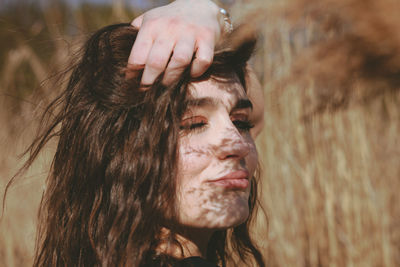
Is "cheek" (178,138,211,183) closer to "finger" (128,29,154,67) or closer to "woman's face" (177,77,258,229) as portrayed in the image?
"woman's face" (177,77,258,229)

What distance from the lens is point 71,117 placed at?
3.50 ft

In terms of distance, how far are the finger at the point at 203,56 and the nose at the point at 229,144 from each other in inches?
6.1

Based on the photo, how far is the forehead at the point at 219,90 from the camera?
102 centimetres

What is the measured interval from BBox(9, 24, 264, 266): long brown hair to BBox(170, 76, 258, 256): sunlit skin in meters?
0.03

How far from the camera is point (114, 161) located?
103 cm

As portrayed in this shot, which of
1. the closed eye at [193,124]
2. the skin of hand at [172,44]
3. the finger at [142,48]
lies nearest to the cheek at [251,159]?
the closed eye at [193,124]

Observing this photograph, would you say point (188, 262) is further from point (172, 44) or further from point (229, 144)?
point (172, 44)

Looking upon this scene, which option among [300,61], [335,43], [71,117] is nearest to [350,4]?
[335,43]

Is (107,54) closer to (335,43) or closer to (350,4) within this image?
(350,4)

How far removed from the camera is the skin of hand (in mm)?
894

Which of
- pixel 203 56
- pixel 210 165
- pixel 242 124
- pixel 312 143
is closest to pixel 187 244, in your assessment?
pixel 210 165

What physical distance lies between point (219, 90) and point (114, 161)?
29cm

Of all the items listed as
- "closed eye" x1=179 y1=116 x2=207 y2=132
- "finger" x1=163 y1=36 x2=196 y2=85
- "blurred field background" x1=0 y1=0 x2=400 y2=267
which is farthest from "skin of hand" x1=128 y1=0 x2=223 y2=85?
"blurred field background" x1=0 y1=0 x2=400 y2=267

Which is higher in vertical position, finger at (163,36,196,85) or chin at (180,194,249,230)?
finger at (163,36,196,85)
